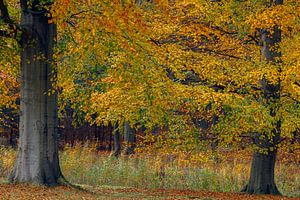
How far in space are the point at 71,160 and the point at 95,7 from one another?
9154mm

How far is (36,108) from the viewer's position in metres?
12.5

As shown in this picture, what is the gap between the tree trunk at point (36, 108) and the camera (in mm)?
12461

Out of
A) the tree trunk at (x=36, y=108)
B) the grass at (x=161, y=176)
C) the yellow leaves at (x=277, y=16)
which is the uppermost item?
the yellow leaves at (x=277, y=16)

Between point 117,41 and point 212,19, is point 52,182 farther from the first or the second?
point 212,19

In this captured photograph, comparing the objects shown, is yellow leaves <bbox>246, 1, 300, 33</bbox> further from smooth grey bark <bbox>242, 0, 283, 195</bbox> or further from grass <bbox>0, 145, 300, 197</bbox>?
grass <bbox>0, 145, 300, 197</bbox>

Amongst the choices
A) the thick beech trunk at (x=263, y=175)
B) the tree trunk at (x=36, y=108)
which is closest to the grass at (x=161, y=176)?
the thick beech trunk at (x=263, y=175)

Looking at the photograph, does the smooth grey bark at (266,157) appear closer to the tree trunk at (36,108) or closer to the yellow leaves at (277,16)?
the yellow leaves at (277,16)

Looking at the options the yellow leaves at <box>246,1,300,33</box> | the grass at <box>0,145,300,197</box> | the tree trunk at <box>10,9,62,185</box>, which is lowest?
the grass at <box>0,145,300,197</box>

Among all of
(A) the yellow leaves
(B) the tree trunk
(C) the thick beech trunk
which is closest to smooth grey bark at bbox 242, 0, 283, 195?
(C) the thick beech trunk

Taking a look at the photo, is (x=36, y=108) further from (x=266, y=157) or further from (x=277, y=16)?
(x=266, y=157)

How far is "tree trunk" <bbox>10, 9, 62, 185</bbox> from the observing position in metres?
12.5

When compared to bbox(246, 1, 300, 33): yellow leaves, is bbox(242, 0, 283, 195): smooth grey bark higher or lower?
lower

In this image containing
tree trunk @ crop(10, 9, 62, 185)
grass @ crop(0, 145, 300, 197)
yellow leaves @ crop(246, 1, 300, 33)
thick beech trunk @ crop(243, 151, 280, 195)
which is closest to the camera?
tree trunk @ crop(10, 9, 62, 185)

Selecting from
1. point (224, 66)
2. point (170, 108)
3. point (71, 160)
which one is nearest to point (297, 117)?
point (224, 66)
